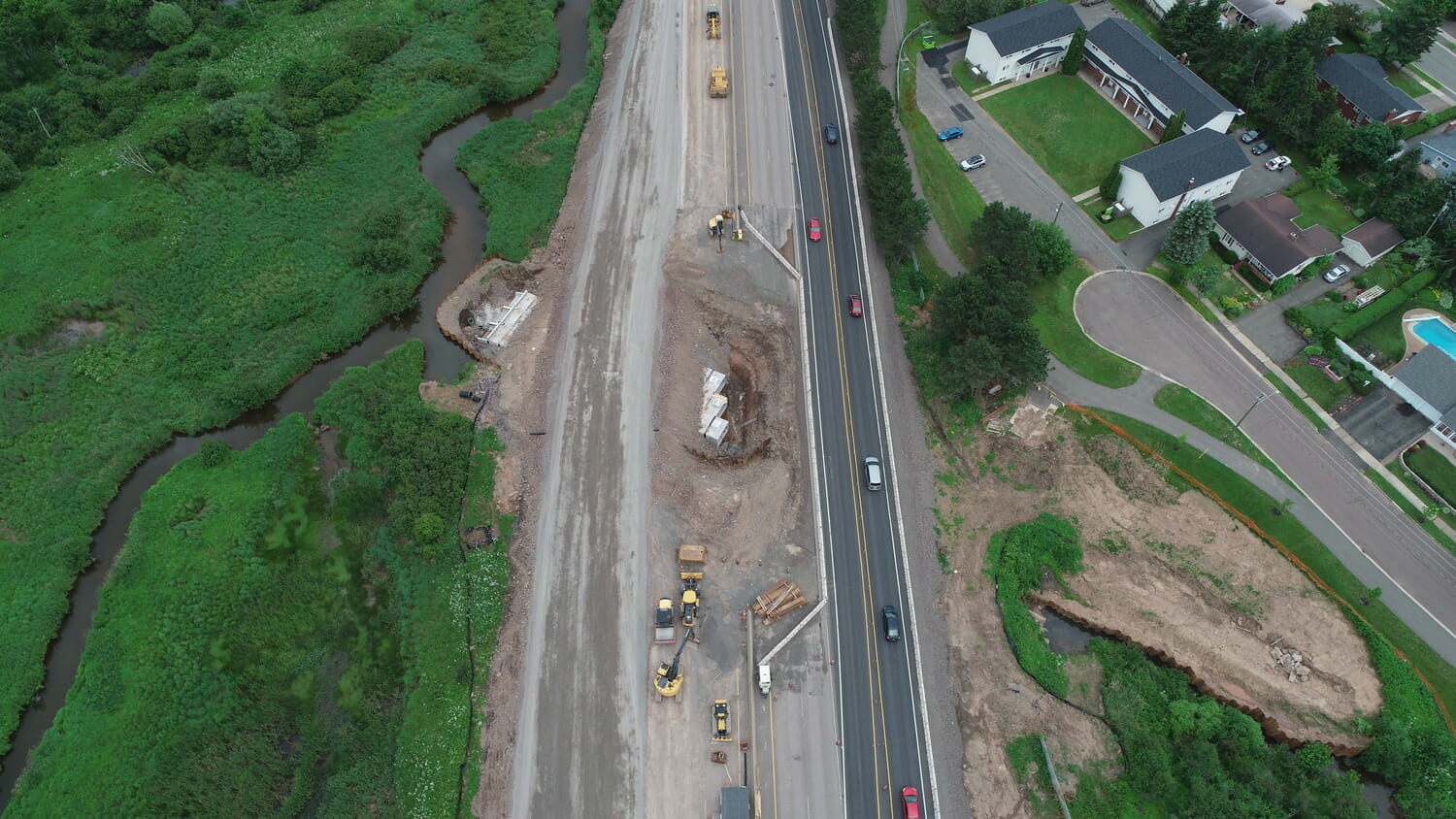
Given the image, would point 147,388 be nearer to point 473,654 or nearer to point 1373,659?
point 473,654

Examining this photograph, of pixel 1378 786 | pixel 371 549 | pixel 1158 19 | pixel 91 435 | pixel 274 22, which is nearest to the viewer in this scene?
pixel 1378 786

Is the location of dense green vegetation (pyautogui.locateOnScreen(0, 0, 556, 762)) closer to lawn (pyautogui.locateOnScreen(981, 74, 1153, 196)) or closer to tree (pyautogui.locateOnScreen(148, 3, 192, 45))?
tree (pyautogui.locateOnScreen(148, 3, 192, 45))

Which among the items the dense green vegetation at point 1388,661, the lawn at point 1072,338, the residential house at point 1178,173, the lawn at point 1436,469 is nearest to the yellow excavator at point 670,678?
the dense green vegetation at point 1388,661

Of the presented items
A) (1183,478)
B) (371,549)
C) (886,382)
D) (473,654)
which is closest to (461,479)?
(371,549)

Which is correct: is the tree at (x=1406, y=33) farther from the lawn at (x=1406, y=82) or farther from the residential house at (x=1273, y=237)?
the residential house at (x=1273, y=237)

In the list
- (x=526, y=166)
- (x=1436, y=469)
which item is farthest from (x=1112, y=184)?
(x=526, y=166)

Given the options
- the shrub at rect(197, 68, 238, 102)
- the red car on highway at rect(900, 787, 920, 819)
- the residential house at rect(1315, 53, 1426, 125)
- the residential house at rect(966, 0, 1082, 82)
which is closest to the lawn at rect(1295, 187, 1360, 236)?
the residential house at rect(1315, 53, 1426, 125)

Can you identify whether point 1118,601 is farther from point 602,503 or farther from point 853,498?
point 602,503

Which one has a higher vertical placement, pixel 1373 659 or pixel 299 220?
pixel 299 220
